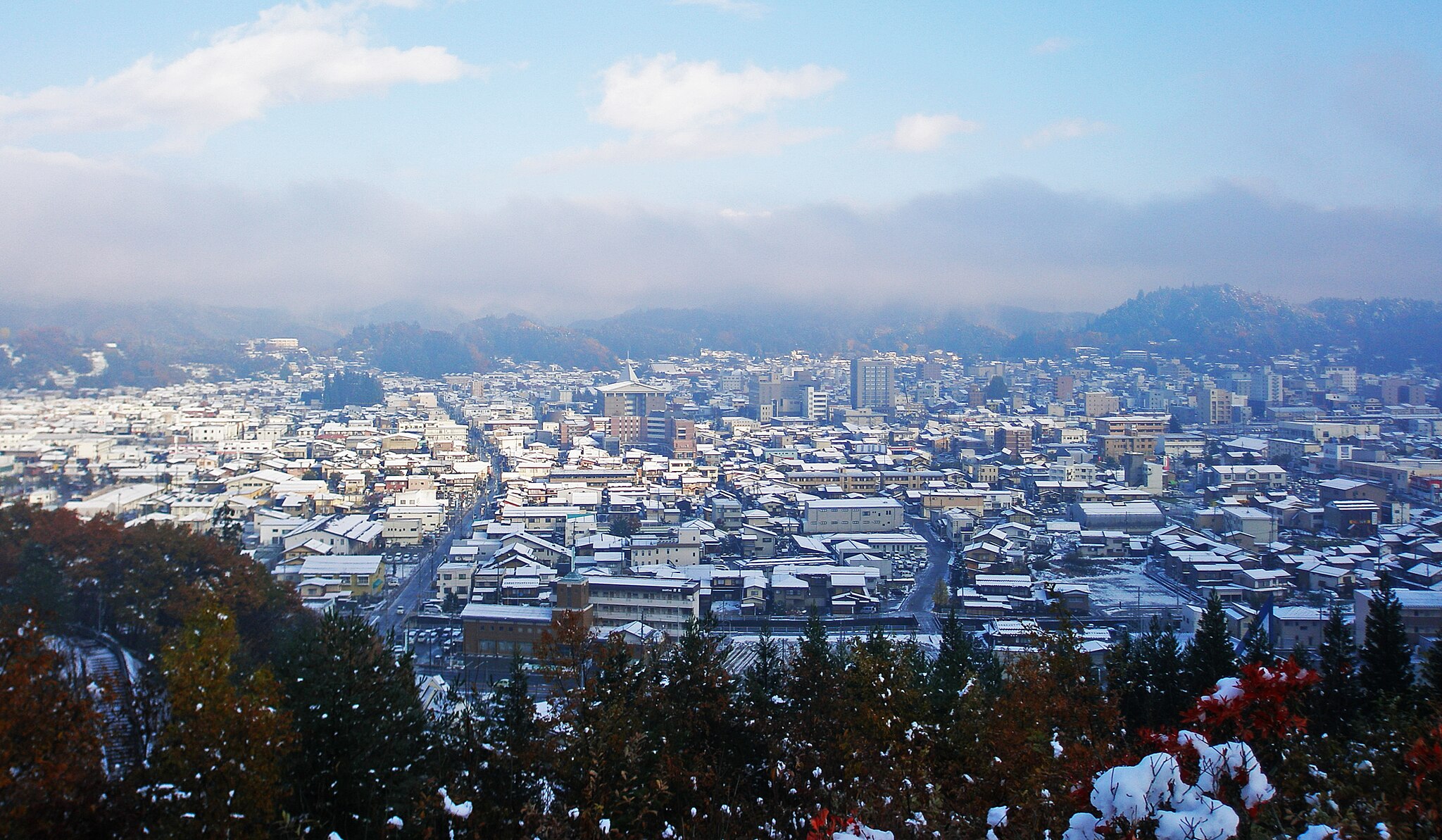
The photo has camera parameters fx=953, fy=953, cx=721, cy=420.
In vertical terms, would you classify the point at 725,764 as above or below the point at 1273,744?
below

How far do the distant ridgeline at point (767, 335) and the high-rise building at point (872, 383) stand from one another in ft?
23.4

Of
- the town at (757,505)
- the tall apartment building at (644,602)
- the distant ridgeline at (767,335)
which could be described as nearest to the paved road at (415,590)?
the town at (757,505)

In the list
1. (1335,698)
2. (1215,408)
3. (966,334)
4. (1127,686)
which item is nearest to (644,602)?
(1127,686)

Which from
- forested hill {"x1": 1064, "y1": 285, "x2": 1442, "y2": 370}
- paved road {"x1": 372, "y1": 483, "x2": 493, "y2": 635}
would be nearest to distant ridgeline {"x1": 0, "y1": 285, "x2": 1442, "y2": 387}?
forested hill {"x1": 1064, "y1": 285, "x2": 1442, "y2": 370}

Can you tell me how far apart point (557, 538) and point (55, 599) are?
464 cm

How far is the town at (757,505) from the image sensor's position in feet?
21.0

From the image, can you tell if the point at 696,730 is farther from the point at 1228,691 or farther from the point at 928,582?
the point at 928,582

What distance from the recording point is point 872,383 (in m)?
22.3

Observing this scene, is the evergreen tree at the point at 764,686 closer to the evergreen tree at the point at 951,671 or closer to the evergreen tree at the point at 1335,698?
the evergreen tree at the point at 951,671

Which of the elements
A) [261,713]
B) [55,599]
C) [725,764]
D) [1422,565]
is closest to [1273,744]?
[725,764]

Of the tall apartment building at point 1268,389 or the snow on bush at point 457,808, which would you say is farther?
the tall apartment building at point 1268,389

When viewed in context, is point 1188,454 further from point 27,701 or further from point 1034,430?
point 27,701

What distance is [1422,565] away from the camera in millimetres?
7422

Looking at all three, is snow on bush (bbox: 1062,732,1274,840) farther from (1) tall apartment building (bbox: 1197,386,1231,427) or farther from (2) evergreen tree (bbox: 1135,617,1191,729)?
(1) tall apartment building (bbox: 1197,386,1231,427)
